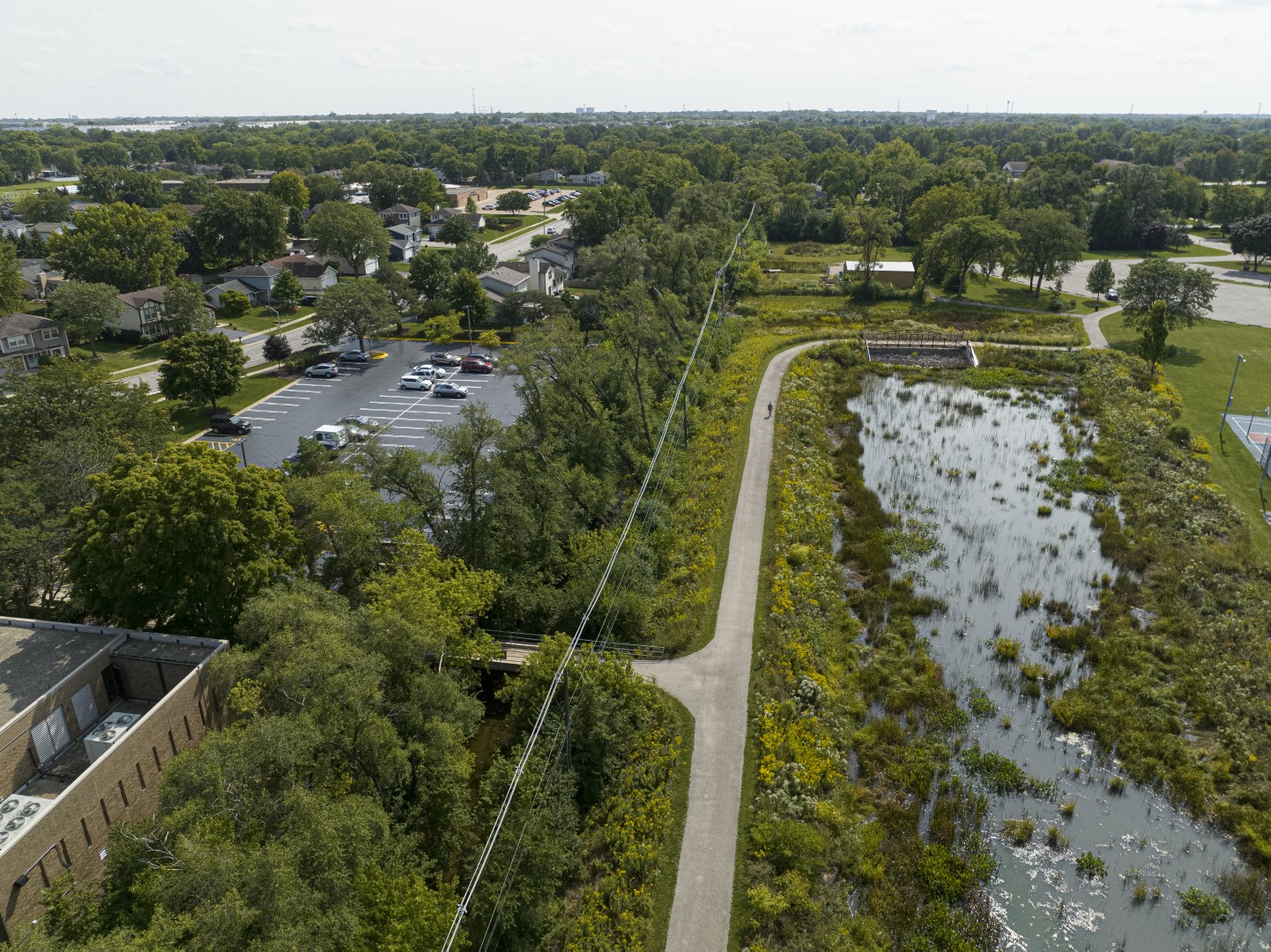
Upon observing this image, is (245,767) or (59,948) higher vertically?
(245,767)

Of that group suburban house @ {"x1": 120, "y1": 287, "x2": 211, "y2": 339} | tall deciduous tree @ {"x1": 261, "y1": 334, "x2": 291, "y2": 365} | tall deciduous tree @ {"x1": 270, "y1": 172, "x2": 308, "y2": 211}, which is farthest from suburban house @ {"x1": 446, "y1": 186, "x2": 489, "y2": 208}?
tall deciduous tree @ {"x1": 261, "y1": 334, "x2": 291, "y2": 365}

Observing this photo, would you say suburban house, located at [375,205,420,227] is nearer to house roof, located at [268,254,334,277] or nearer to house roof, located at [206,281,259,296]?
house roof, located at [268,254,334,277]

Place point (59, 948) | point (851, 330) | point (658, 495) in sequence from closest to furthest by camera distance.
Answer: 1. point (59, 948)
2. point (658, 495)
3. point (851, 330)

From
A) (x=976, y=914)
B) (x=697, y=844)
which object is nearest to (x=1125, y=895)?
(x=976, y=914)

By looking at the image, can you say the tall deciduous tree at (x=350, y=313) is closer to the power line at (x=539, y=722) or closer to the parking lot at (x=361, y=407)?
the parking lot at (x=361, y=407)

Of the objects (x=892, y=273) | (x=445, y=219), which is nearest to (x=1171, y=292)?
(x=892, y=273)

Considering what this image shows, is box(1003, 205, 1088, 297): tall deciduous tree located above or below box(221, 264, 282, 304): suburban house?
above

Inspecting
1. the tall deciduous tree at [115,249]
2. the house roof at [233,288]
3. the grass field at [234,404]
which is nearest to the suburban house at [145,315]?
the tall deciduous tree at [115,249]

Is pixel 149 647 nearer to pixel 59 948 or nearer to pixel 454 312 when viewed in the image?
pixel 59 948
